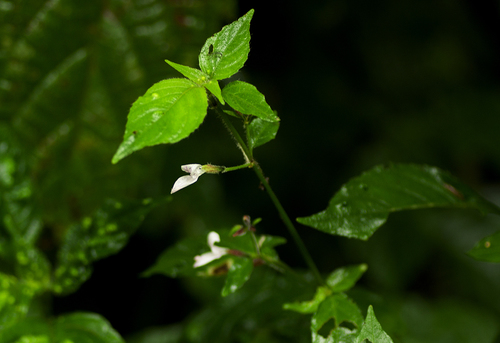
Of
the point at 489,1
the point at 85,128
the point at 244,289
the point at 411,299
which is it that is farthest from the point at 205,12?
the point at 489,1

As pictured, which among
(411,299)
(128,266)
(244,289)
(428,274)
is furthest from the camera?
(428,274)

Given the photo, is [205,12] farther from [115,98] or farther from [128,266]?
[128,266]

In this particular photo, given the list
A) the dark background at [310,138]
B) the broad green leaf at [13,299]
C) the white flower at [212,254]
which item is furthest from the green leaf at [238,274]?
the dark background at [310,138]

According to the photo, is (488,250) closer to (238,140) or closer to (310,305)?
(310,305)

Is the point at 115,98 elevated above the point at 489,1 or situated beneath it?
elevated above

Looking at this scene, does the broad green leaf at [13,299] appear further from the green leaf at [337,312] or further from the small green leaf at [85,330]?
the green leaf at [337,312]

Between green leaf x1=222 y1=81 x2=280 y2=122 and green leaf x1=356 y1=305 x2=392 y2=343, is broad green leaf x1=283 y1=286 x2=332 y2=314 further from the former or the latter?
green leaf x1=222 y1=81 x2=280 y2=122
